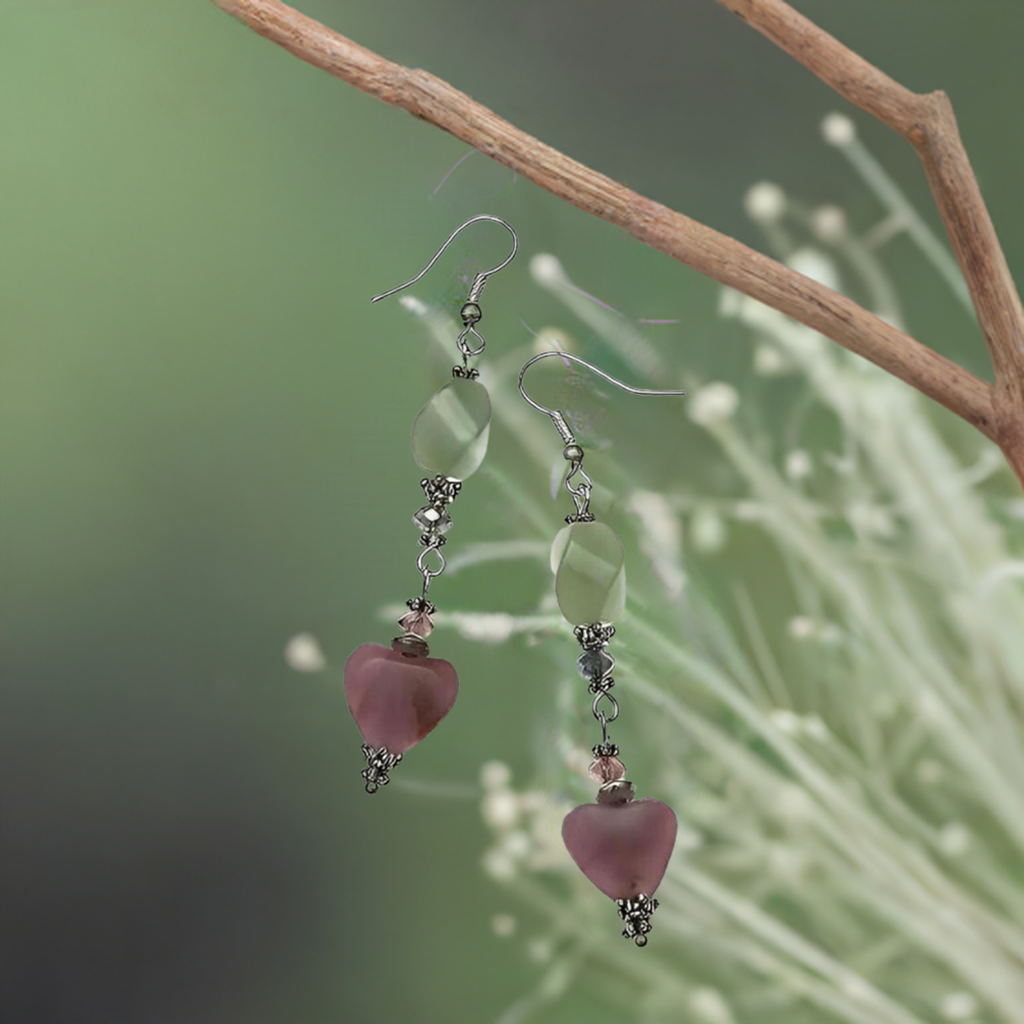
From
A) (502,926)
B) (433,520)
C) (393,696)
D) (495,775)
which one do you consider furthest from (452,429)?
(502,926)

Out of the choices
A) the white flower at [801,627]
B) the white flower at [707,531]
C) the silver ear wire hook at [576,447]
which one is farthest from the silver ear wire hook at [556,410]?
the white flower at [801,627]

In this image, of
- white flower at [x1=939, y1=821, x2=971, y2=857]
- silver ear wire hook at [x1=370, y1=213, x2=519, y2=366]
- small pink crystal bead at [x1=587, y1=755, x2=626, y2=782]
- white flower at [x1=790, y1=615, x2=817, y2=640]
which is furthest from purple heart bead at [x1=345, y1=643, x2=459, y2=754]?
white flower at [x1=939, y1=821, x2=971, y2=857]

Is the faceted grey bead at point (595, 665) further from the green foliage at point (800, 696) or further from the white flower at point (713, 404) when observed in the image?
the white flower at point (713, 404)

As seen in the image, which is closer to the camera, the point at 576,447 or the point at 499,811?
the point at 576,447

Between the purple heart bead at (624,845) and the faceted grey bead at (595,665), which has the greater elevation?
the faceted grey bead at (595,665)

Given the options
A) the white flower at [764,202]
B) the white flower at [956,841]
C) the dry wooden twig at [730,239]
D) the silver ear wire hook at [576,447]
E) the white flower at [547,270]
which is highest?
the white flower at [764,202]

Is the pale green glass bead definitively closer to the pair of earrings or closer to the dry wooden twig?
the pair of earrings

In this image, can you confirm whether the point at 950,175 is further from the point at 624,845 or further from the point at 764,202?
the point at 624,845

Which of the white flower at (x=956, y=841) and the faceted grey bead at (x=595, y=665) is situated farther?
the white flower at (x=956, y=841)

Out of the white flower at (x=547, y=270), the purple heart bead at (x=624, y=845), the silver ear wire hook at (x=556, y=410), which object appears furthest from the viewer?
the white flower at (x=547, y=270)
